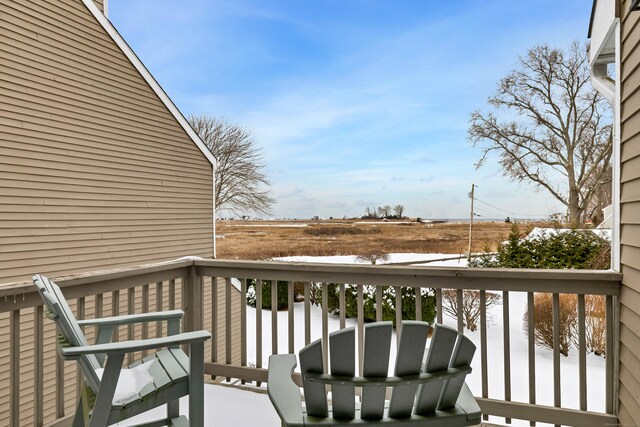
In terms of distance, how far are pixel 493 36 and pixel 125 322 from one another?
11.8 m

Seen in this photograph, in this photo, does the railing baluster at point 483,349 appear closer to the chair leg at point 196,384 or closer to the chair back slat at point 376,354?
the chair back slat at point 376,354

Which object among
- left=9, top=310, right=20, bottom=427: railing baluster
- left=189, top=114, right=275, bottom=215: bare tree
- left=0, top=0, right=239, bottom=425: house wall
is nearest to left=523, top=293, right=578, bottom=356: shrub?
left=9, top=310, right=20, bottom=427: railing baluster

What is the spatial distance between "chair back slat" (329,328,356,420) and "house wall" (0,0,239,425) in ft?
17.0

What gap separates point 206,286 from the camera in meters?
8.26

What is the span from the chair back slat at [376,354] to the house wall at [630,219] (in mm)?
1379

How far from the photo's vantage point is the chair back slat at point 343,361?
4.12 feet

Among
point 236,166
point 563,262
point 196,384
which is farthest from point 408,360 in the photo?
point 236,166

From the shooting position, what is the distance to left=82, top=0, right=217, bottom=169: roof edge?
642 centimetres

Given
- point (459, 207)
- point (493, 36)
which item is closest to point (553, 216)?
point (459, 207)

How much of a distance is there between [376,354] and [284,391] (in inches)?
14.0

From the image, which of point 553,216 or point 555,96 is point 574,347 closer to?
point 553,216

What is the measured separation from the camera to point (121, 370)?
6.03 ft

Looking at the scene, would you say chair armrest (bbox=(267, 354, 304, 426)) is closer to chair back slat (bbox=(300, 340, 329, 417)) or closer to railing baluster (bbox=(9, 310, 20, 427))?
chair back slat (bbox=(300, 340, 329, 417))

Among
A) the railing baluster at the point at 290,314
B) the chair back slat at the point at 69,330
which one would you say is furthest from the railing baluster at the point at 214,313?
the chair back slat at the point at 69,330
